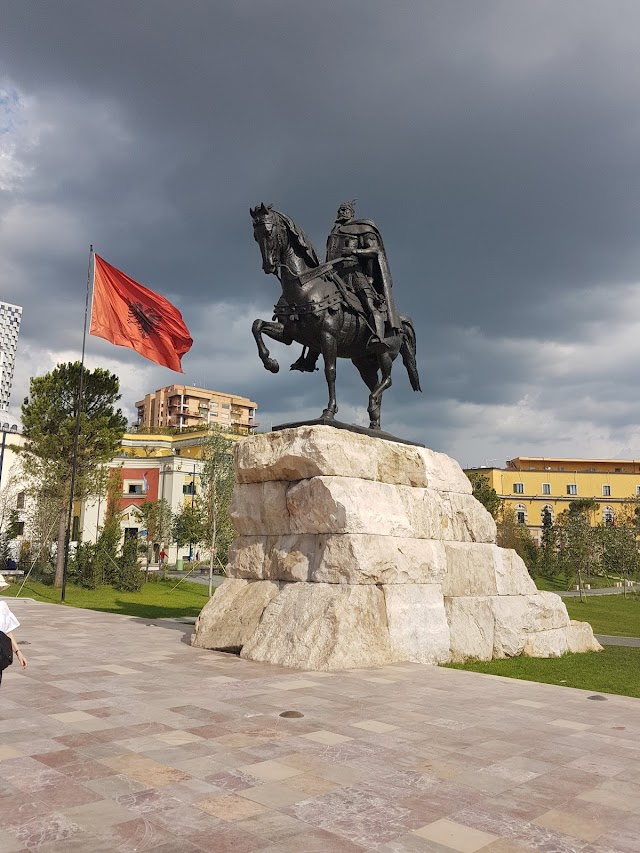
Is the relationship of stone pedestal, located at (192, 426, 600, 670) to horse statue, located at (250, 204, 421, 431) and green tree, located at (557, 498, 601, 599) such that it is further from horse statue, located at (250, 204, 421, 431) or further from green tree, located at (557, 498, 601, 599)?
green tree, located at (557, 498, 601, 599)

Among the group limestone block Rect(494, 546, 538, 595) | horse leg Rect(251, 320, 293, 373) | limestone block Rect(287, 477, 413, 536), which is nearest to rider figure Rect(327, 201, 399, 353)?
horse leg Rect(251, 320, 293, 373)

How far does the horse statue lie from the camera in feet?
35.8

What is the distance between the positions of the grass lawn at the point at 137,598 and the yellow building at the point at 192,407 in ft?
269

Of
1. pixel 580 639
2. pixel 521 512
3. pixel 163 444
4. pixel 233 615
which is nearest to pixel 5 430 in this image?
pixel 163 444

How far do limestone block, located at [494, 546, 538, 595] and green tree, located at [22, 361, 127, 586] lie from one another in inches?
921

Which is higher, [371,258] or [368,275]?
[371,258]

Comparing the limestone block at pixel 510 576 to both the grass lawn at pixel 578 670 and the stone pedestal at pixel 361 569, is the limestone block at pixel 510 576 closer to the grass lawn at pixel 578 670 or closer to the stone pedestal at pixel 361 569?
the stone pedestal at pixel 361 569

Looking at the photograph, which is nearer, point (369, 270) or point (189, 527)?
point (369, 270)

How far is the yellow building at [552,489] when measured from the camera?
87.4 meters

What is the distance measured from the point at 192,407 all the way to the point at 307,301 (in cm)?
10884

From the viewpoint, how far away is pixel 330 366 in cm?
1132

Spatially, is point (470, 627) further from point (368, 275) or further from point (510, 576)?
point (368, 275)

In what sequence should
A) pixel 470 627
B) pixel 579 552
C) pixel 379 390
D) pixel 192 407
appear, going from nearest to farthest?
pixel 470 627
pixel 379 390
pixel 579 552
pixel 192 407

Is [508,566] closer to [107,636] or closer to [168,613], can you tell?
[107,636]
